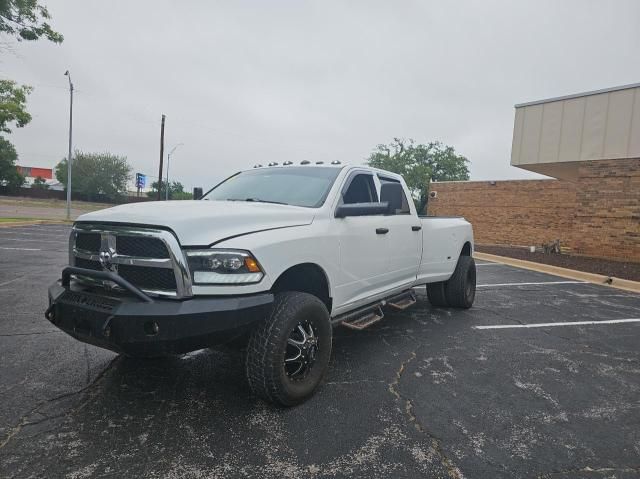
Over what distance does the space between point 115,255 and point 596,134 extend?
44.5 feet

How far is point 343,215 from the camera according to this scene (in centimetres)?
363

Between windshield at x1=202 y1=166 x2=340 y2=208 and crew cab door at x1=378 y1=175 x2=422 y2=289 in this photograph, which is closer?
windshield at x1=202 y1=166 x2=340 y2=208

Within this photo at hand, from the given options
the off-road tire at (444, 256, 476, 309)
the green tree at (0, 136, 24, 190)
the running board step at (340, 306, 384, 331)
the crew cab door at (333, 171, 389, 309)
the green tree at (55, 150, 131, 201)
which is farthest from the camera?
the green tree at (55, 150, 131, 201)

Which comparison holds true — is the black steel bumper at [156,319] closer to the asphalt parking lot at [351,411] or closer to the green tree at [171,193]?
the asphalt parking lot at [351,411]

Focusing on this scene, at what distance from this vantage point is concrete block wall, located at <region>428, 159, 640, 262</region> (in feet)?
37.2

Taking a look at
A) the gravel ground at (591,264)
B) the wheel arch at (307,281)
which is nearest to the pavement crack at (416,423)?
the wheel arch at (307,281)

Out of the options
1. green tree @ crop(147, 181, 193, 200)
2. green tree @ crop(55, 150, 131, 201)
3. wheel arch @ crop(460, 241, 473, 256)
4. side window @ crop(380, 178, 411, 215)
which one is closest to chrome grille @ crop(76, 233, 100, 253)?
side window @ crop(380, 178, 411, 215)

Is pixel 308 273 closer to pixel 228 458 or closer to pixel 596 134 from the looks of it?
pixel 228 458

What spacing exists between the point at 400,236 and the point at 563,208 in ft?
50.6

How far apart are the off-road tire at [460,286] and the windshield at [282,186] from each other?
301 centimetres

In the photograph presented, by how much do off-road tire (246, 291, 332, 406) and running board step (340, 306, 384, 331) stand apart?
78 cm

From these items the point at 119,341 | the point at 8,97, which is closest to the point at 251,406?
the point at 119,341

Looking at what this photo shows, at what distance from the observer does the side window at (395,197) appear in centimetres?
436

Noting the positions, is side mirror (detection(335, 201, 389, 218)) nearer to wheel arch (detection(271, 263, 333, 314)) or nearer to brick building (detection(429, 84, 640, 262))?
wheel arch (detection(271, 263, 333, 314))
